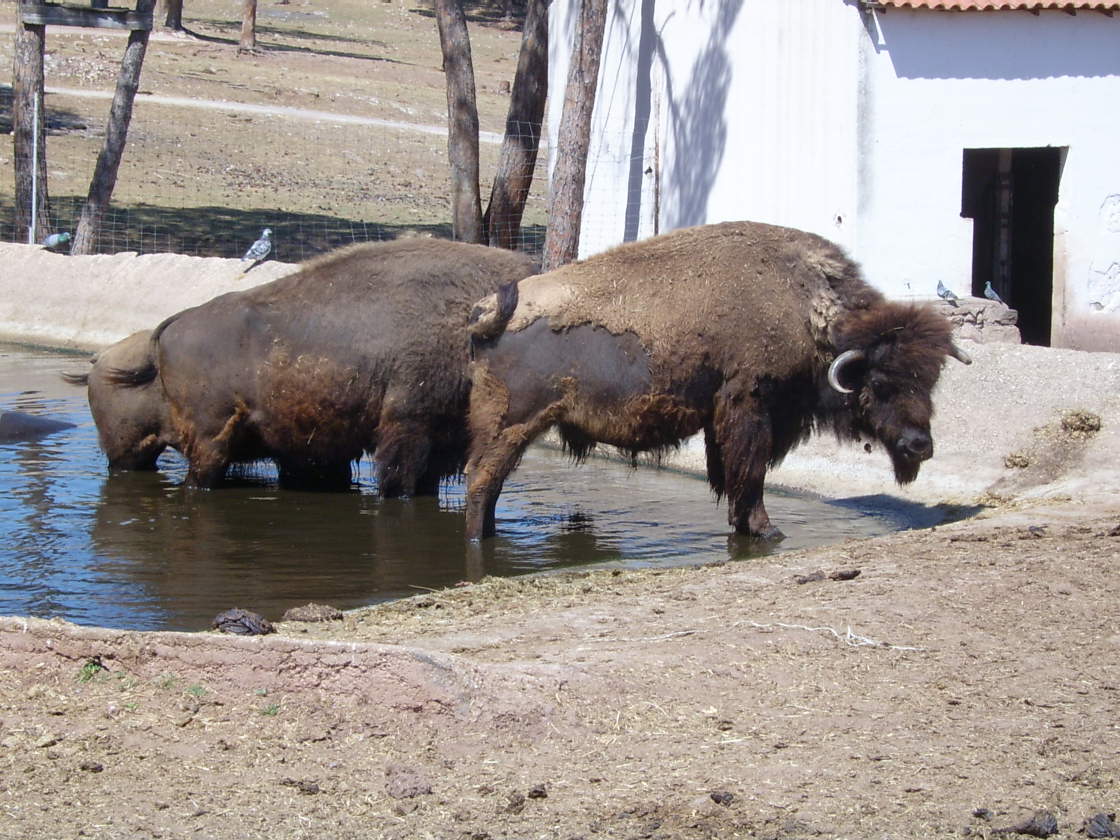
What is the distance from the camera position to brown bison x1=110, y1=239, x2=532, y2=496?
1002cm

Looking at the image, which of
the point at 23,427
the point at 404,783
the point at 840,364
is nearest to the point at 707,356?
the point at 840,364

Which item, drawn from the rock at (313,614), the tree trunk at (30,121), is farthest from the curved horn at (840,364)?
the tree trunk at (30,121)

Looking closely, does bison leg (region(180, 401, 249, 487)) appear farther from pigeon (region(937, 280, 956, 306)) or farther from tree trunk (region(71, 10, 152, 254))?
tree trunk (region(71, 10, 152, 254))

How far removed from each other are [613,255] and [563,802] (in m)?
5.29

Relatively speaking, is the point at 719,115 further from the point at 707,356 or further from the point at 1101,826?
the point at 1101,826

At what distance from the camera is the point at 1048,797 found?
4.46 metres

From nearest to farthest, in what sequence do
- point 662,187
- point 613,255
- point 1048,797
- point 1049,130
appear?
point 1048,797 < point 613,255 < point 1049,130 < point 662,187

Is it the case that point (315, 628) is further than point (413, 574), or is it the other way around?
point (413, 574)

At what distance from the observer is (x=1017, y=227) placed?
17312 millimetres

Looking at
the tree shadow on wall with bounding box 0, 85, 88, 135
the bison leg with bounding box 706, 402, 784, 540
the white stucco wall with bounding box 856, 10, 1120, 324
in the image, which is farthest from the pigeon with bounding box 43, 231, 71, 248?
the bison leg with bounding box 706, 402, 784, 540

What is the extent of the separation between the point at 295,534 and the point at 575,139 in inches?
293

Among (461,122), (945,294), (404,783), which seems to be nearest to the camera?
(404,783)

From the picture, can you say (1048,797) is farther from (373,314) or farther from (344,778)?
(373,314)

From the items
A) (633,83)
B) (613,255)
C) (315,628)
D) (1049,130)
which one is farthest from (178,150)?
(315,628)
